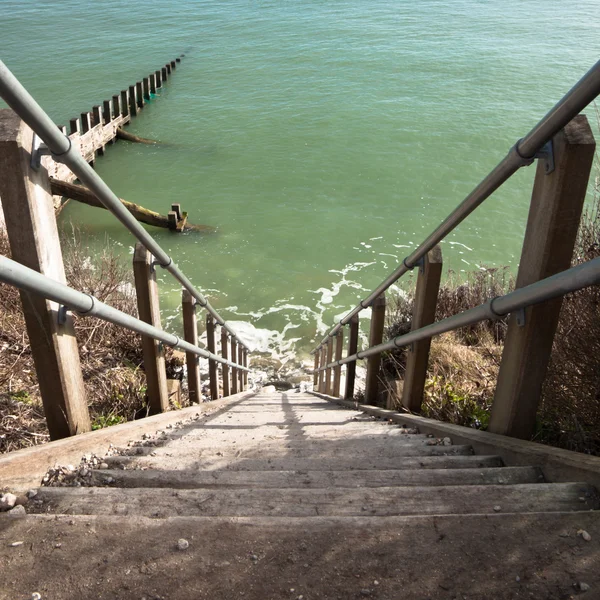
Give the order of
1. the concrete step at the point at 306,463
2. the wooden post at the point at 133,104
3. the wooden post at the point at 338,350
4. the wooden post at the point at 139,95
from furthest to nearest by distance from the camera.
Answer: the wooden post at the point at 139,95 → the wooden post at the point at 133,104 → the wooden post at the point at 338,350 → the concrete step at the point at 306,463

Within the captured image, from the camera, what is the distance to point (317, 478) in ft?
6.69

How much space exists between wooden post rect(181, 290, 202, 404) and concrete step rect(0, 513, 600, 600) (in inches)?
97.0

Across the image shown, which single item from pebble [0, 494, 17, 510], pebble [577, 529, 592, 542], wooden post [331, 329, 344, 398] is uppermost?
pebble [577, 529, 592, 542]

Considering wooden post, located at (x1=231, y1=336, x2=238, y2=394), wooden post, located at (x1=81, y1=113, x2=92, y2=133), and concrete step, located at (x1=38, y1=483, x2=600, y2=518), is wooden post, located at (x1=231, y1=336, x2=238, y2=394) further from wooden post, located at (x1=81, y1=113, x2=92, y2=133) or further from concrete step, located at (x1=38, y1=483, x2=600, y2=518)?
wooden post, located at (x1=81, y1=113, x2=92, y2=133)

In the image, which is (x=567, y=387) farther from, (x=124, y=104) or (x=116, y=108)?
(x=124, y=104)

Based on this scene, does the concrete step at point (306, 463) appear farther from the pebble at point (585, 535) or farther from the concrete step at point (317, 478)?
the pebble at point (585, 535)

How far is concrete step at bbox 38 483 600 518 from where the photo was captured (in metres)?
1.65

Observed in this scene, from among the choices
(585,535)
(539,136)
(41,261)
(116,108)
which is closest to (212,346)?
(41,261)

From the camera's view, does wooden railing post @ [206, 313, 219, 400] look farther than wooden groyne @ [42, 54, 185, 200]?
No

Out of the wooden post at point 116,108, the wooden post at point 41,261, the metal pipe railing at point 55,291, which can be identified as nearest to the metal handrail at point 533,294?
the metal pipe railing at point 55,291

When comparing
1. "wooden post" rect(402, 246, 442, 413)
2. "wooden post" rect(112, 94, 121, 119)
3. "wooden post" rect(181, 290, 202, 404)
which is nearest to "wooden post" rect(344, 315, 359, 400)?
"wooden post" rect(181, 290, 202, 404)

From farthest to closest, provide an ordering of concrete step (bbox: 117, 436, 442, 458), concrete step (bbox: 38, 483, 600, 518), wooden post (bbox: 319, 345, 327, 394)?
wooden post (bbox: 319, 345, 327, 394)
concrete step (bbox: 117, 436, 442, 458)
concrete step (bbox: 38, 483, 600, 518)

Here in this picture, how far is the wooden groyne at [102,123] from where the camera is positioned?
1427 centimetres

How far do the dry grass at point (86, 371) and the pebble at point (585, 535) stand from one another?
262cm
